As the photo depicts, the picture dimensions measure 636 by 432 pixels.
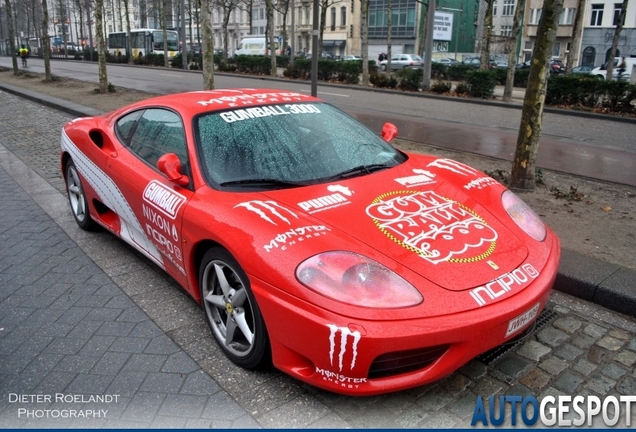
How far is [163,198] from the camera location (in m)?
3.47

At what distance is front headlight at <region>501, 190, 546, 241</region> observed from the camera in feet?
10.5

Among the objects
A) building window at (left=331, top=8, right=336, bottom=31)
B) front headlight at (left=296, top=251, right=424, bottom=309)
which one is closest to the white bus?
building window at (left=331, top=8, right=336, bottom=31)

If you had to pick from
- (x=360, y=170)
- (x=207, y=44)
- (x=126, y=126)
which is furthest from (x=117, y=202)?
(x=207, y=44)

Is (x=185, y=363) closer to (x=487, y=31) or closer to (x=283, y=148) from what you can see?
(x=283, y=148)

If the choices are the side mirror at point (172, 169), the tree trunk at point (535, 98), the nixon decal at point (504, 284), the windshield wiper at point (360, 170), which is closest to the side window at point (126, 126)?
A: the side mirror at point (172, 169)

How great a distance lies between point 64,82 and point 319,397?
2353 centimetres

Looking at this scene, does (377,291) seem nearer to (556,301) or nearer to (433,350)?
(433,350)

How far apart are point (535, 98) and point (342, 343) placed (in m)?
4.78

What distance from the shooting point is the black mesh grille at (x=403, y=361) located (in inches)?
94.0

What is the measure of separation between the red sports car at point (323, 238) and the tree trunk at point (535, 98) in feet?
8.62

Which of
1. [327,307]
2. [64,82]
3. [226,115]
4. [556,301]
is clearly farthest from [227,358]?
[64,82]

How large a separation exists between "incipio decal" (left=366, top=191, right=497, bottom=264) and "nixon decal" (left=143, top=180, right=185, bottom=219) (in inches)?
46.5

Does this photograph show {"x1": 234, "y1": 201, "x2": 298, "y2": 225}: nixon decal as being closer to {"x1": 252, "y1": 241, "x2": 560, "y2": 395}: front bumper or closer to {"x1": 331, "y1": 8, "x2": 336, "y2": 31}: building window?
{"x1": 252, "y1": 241, "x2": 560, "y2": 395}: front bumper
